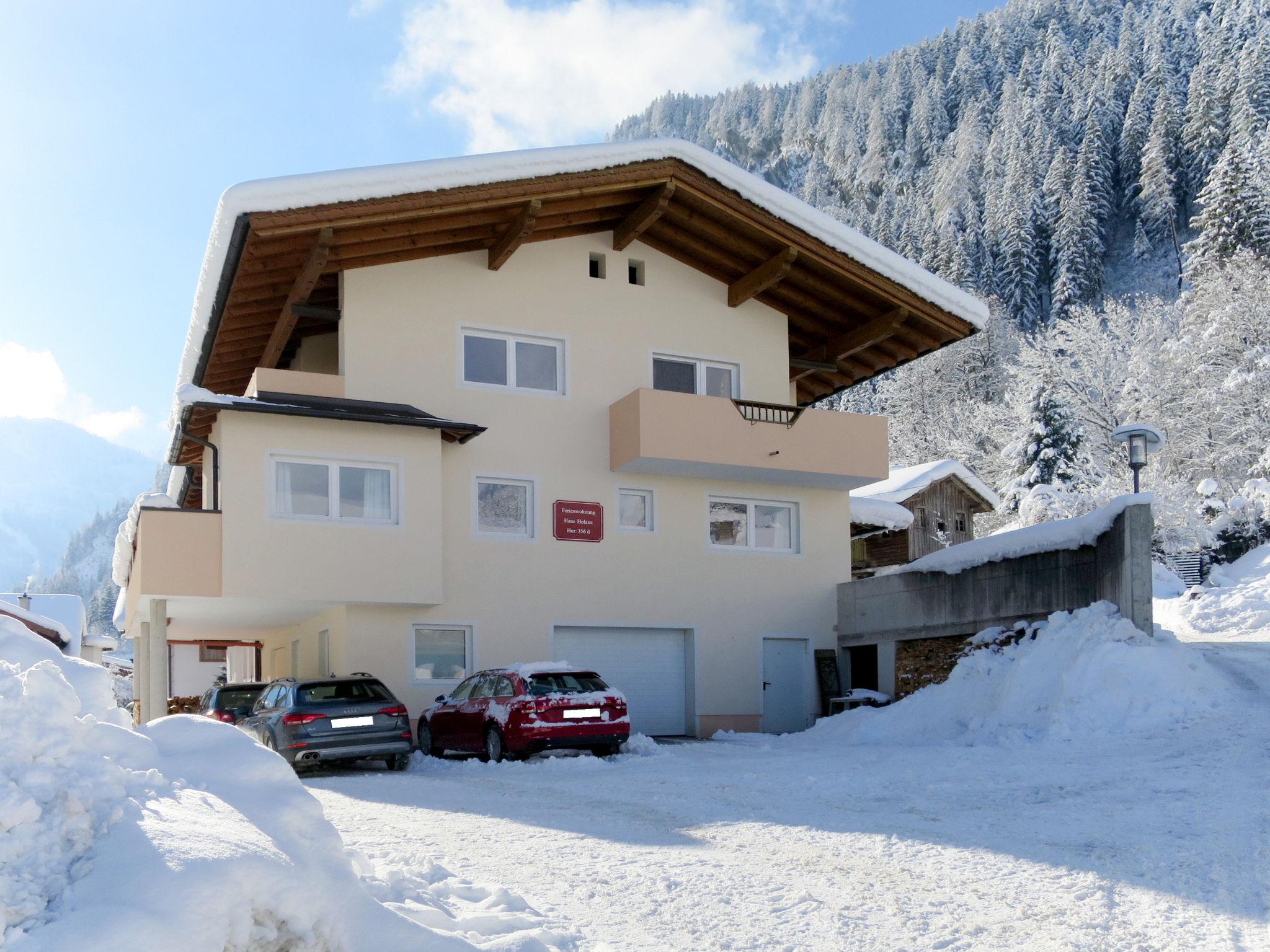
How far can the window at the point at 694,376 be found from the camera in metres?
23.3

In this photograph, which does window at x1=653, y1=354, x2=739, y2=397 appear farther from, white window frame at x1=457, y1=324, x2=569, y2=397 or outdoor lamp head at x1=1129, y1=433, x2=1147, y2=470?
outdoor lamp head at x1=1129, y1=433, x2=1147, y2=470

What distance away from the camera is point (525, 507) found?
21.3 m

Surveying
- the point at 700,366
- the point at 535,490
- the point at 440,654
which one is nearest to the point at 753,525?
the point at 700,366

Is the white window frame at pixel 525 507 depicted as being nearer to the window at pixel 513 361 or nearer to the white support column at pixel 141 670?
the window at pixel 513 361

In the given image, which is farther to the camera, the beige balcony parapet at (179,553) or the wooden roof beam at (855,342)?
the wooden roof beam at (855,342)

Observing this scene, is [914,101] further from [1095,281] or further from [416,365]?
[416,365]

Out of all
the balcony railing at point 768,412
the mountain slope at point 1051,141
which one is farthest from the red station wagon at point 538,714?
the mountain slope at point 1051,141

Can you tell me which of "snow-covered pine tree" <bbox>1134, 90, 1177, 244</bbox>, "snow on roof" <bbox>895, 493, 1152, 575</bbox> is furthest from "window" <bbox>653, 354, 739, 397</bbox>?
"snow-covered pine tree" <bbox>1134, 90, 1177, 244</bbox>

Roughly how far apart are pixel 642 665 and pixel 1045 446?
26789mm

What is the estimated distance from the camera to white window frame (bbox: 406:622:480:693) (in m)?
19.8

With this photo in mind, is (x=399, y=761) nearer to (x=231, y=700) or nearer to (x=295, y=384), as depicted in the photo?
(x=231, y=700)

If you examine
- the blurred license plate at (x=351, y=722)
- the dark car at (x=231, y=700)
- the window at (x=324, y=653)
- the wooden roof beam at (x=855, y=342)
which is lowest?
the dark car at (x=231, y=700)

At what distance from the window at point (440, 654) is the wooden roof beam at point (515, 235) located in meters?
6.63

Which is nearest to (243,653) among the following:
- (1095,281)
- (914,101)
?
(1095,281)
